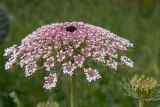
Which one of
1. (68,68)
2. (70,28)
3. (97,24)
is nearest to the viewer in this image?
(68,68)

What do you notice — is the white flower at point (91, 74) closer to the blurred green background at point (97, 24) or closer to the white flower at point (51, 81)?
the white flower at point (51, 81)

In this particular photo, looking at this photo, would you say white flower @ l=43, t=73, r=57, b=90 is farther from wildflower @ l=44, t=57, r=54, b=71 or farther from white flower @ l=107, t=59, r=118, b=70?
white flower @ l=107, t=59, r=118, b=70

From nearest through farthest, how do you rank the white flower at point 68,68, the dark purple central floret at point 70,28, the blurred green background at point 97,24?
1. the white flower at point 68,68
2. the dark purple central floret at point 70,28
3. the blurred green background at point 97,24

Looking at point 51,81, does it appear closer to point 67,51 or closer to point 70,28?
point 67,51

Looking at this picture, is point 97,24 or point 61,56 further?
point 97,24

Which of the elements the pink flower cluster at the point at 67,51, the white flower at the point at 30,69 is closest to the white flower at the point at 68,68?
the pink flower cluster at the point at 67,51

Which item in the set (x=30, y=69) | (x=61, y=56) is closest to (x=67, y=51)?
(x=61, y=56)

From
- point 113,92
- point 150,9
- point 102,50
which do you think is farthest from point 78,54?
point 150,9
